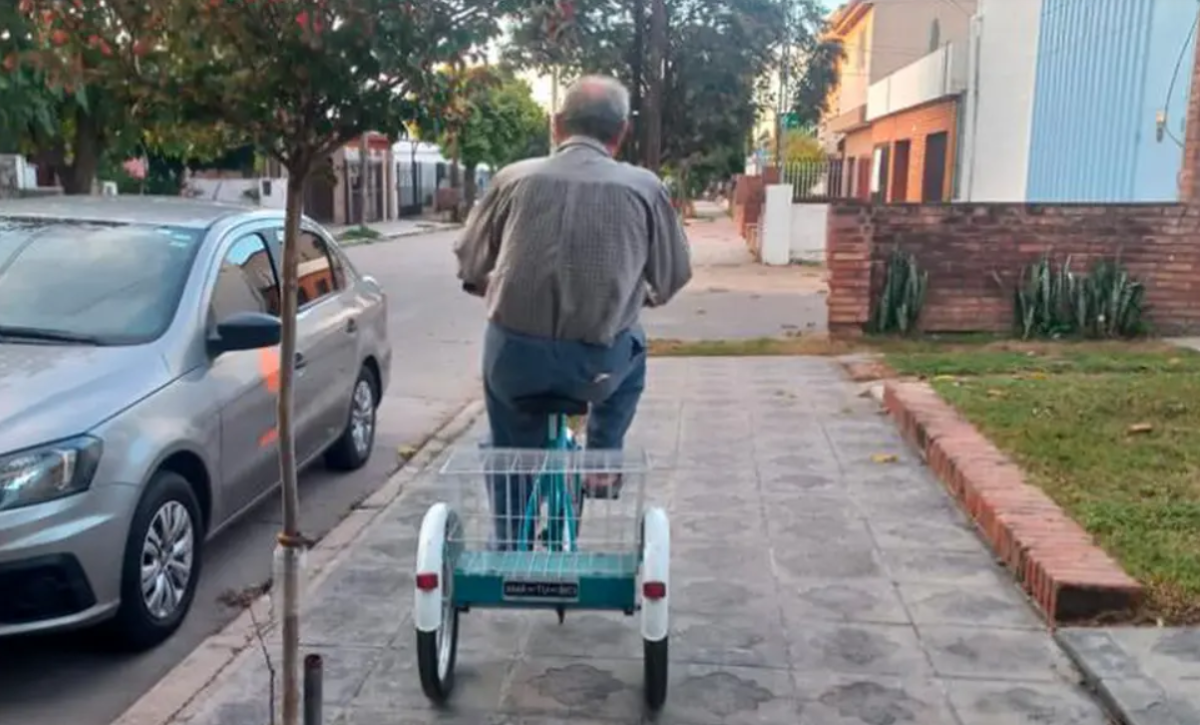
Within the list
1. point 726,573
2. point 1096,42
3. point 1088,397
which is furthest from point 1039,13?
point 726,573

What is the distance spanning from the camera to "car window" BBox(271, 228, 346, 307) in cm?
629

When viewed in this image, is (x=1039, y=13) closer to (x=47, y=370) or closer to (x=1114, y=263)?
(x=1114, y=263)

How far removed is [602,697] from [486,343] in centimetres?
119

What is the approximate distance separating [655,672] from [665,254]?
51.8 inches

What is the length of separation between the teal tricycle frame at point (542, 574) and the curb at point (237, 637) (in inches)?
15.9

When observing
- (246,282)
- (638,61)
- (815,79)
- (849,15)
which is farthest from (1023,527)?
(849,15)

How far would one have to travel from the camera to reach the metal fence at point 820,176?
3491 centimetres

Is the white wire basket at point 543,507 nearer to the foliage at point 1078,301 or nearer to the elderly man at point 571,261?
the elderly man at point 571,261

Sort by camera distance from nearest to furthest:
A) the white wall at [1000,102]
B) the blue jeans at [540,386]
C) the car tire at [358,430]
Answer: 1. the blue jeans at [540,386]
2. the car tire at [358,430]
3. the white wall at [1000,102]

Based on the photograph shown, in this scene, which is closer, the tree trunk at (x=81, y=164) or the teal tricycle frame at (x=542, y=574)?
the teal tricycle frame at (x=542, y=574)

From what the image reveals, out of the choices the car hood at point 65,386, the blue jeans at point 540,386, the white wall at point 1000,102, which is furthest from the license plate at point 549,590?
the white wall at point 1000,102

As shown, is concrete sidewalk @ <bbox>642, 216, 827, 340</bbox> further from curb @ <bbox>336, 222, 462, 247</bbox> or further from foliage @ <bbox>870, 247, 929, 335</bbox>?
curb @ <bbox>336, 222, 462, 247</bbox>

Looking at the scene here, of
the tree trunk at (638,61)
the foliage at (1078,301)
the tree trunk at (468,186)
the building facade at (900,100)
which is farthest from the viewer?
the tree trunk at (468,186)

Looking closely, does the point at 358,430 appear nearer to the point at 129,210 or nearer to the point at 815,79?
the point at 129,210
